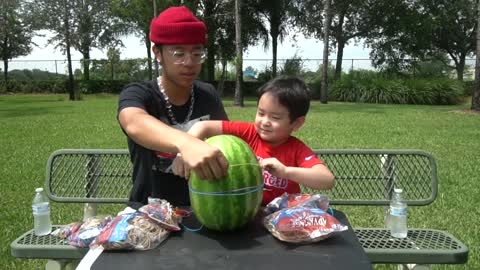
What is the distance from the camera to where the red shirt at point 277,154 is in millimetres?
2602

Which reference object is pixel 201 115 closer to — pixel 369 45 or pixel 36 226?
pixel 36 226

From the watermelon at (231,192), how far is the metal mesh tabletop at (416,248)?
3.09 feet

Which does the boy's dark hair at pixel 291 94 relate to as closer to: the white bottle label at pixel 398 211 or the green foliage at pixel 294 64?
the white bottle label at pixel 398 211

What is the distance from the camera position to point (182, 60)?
2648 mm

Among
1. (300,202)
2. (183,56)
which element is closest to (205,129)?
(183,56)

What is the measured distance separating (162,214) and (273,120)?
853 mm

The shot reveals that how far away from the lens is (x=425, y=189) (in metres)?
3.36

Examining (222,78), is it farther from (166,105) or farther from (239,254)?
(239,254)

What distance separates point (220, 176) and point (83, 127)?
11.8 m

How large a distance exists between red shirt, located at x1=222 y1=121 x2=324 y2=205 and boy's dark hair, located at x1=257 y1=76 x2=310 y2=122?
0.57ft

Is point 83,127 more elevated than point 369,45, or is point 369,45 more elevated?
point 369,45

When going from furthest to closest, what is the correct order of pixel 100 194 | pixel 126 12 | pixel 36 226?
pixel 126 12 < pixel 100 194 < pixel 36 226

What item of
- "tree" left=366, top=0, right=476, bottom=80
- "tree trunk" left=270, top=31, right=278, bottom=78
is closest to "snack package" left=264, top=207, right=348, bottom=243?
"tree trunk" left=270, top=31, right=278, bottom=78

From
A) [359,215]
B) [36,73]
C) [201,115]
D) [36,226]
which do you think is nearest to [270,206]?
[201,115]
